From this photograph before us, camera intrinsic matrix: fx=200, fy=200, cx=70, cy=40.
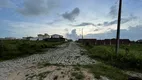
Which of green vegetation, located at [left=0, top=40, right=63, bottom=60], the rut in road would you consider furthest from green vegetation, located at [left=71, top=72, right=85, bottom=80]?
green vegetation, located at [left=0, top=40, right=63, bottom=60]

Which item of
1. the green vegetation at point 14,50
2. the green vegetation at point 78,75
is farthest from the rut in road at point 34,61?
the green vegetation at point 78,75

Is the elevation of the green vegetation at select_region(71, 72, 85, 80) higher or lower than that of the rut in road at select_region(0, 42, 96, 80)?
higher

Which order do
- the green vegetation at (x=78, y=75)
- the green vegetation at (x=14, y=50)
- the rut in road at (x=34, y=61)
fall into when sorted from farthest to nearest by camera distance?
the green vegetation at (x=14, y=50), the rut in road at (x=34, y=61), the green vegetation at (x=78, y=75)

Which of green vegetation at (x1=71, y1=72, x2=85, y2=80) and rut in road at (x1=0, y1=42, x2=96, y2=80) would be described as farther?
rut in road at (x1=0, y1=42, x2=96, y2=80)

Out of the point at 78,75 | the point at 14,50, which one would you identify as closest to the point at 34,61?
the point at 78,75

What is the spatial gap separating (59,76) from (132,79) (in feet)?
12.5

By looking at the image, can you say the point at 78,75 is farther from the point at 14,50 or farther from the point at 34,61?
the point at 14,50

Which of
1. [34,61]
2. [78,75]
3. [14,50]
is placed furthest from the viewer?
[14,50]

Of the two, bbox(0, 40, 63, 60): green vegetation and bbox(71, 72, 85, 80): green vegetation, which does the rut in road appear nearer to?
bbox(0, 40, 63, 60): green vegetation

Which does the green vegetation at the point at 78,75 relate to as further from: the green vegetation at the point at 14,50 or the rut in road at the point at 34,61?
the green vegetation at the point at 14,50

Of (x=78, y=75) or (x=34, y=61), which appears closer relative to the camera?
(x=78, y=75)

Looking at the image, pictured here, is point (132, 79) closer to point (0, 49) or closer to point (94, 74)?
point (94, 74)

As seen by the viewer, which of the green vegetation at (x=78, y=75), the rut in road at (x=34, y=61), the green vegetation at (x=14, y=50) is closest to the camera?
the green vegetation at (x=78, y=75)

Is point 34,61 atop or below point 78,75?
below
